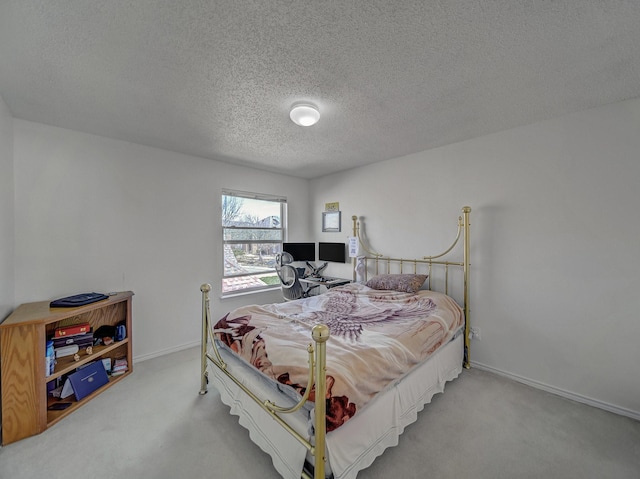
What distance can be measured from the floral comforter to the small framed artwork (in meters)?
1.62

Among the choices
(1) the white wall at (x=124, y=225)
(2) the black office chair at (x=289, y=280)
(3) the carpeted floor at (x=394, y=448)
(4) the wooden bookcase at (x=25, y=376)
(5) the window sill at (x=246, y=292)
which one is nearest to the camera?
(3) the carpeted floor at (x=394, y=448)

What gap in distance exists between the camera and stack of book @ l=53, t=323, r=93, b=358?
2.19 meters

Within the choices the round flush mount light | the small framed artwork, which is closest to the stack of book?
the round flush mount light

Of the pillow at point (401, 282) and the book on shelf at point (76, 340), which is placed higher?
the pillow at point (401, 282)

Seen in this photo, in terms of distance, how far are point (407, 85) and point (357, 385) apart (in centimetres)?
201

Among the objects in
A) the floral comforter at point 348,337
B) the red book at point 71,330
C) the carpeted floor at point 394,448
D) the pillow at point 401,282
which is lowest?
the carpeted floor at point 394,448

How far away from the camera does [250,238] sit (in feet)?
13.4

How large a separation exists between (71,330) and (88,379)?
46 cm

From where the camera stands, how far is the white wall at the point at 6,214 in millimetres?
1988

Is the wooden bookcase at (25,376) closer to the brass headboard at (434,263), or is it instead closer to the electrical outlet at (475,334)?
the brass headboard at (434,263)

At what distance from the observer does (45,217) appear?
2.42 metres

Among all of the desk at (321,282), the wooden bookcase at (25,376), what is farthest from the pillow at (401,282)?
the wooden bookcase at (25,376)

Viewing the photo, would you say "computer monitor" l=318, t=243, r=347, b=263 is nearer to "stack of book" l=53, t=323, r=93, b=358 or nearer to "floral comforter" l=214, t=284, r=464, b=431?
"floral comforter" l=214, t=284, r=464, b=431

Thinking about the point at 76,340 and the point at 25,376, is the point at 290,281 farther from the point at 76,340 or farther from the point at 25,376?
the point at 25,376
